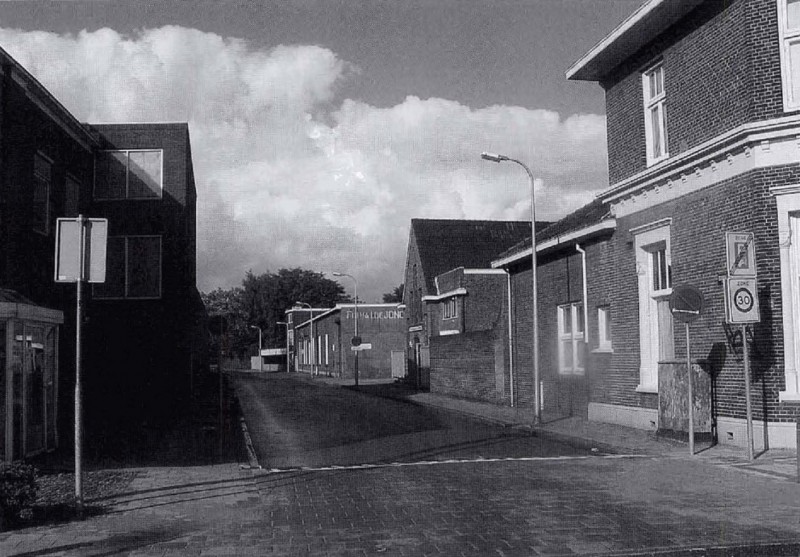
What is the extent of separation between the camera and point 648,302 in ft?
57.8

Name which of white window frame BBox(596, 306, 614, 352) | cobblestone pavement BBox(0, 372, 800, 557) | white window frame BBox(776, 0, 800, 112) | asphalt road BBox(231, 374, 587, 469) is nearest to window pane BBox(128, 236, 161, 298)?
asphalt road BBox(231, 374, 587, 469)

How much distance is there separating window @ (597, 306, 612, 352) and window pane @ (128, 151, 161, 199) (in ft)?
44.6

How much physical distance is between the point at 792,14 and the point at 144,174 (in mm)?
18237

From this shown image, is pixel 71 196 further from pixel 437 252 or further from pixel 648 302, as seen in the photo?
pixel 437 252

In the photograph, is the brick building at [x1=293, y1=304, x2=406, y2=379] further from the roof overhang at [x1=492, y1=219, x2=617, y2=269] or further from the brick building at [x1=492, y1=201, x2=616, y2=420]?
the roof overhang at [x1=492, y1=219, x2=617, y2=269]

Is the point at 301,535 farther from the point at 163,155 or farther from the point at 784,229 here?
the point at 163,155

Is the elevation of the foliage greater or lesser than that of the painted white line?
greater

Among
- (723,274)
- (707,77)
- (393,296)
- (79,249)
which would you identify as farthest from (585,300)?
(393,296)

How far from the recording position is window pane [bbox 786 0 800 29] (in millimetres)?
13836

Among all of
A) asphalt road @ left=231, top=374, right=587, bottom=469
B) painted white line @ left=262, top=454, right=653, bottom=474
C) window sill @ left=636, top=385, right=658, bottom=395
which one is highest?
window sill @ left=636, top=385, right=658, bottom=395

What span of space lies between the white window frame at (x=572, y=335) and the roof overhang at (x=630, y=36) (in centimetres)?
584

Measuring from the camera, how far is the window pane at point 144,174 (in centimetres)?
2516

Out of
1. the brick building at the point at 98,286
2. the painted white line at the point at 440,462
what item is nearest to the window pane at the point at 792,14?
the painted white line at the point at 440,462

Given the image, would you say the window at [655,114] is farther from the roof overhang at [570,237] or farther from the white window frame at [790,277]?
the white window frame at [790,277]
